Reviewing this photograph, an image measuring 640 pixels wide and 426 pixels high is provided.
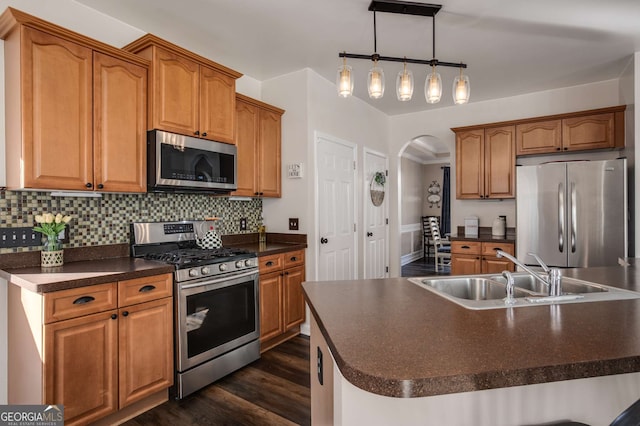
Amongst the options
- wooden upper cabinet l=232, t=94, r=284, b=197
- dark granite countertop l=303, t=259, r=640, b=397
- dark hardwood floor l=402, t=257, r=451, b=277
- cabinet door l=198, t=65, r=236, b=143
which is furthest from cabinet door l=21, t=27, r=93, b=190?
dark hardwood floor l=402, t=257, r=451, b=277

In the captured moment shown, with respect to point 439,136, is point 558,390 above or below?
below

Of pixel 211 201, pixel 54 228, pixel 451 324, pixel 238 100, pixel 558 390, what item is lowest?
pixel 558 390

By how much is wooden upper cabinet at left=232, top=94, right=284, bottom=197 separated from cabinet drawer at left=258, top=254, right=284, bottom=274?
0.64 m

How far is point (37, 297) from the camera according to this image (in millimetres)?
1748

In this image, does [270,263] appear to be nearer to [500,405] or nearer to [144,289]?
[144,289]

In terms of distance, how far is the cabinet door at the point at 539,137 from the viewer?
3.88 metres

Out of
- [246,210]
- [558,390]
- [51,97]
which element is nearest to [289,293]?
[246,210]

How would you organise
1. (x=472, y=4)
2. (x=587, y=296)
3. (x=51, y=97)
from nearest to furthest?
(x=587, y=296) < (x=51, y=97) < (x=472, y=4)

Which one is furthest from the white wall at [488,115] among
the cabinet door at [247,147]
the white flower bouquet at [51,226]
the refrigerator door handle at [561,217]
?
the white flower bouquet at [51,226]

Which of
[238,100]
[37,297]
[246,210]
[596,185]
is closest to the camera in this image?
[37,297]

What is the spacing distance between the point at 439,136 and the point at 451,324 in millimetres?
4199

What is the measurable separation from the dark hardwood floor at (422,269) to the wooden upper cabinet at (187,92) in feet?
15.5

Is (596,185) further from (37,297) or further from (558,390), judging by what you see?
(37,297)

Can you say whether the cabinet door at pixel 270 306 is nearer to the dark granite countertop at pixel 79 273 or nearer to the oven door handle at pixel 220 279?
the oven door handle at pixel 220 279
